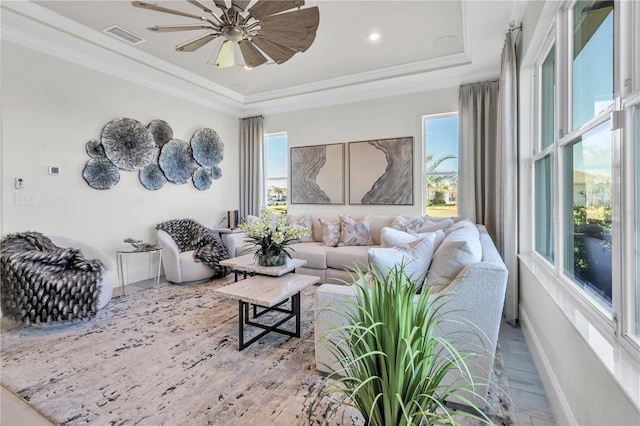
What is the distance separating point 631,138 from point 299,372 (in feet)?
7.00

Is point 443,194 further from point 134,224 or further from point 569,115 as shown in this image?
point 134,224

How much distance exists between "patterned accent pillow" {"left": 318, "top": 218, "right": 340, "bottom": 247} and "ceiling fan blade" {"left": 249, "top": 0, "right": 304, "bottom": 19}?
2877mm

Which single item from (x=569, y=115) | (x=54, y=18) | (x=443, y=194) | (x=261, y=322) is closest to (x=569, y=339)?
(x=569, y=115)

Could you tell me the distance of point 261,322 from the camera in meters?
2.94

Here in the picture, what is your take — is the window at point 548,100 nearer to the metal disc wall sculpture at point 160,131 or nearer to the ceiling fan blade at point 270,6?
the ceiling fan blade at point 270,6

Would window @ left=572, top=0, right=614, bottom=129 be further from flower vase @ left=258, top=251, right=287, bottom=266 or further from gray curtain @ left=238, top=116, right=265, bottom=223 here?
gray curtain @ left=238, top=116, right=265, bottom=223

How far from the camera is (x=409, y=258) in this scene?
1953 millimetres

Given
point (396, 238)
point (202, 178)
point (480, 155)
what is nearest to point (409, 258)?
point (396, 238)

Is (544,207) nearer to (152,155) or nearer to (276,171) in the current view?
(276,171)

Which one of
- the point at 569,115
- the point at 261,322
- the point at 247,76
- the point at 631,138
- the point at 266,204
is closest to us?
A: the point at 631,138

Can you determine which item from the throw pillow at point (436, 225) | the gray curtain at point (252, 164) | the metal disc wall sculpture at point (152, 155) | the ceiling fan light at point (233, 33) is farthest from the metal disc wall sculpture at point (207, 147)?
the throw pillow at point (436, 225)

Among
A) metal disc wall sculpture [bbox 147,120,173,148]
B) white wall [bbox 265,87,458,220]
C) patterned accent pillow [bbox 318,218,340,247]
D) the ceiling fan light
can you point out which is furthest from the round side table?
the ceiling fan light

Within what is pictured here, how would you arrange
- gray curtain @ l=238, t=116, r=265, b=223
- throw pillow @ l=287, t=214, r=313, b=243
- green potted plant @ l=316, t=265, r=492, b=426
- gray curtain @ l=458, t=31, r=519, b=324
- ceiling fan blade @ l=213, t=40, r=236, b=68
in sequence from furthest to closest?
gray curtain @ l=238, t=116, r=265, b=223, throw pillow @ l=287, t=214, r=313, b=243, gray curtain @ l=458, t=31, r=519, b=324, ceiling fan blade @ l=213, t=40, r=236, b=68, green potted plant @ l=316, t=265, r=492, b=426

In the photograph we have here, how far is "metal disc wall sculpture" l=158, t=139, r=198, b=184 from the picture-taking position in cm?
459
